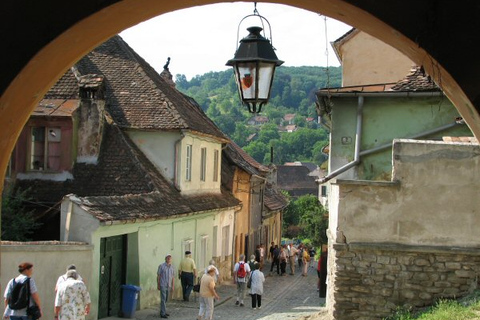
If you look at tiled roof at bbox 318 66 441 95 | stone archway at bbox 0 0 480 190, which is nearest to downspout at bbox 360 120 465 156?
tiled roof at bbox 318 66 441 95

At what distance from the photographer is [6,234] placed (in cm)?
2052

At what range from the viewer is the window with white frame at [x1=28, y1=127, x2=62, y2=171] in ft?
78.4

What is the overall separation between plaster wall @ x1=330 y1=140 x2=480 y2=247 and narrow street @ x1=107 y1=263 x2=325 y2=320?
13.1 feet

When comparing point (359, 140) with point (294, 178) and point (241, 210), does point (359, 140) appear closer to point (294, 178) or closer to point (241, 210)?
point (241, 210)

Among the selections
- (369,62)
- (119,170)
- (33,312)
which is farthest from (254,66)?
(119,170)

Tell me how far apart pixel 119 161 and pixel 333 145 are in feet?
25.6

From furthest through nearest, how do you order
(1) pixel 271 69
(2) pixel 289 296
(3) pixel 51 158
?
1. (2) pixel 289 296
2. (3) pixel 51 158
3. (1) pixel 271 69

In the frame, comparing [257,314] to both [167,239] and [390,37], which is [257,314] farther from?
[390,37]

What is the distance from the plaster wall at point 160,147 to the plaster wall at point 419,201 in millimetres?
10999

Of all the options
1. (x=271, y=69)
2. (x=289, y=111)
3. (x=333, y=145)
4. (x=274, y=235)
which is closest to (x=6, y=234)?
(x=333, y=145)

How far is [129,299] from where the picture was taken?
20.2 m

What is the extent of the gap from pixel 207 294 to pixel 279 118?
150738 mm

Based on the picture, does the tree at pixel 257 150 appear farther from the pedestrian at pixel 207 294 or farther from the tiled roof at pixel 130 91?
the pedestrian at pixel 207 294

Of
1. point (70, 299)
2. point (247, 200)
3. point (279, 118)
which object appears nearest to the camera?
point (70, 299)
